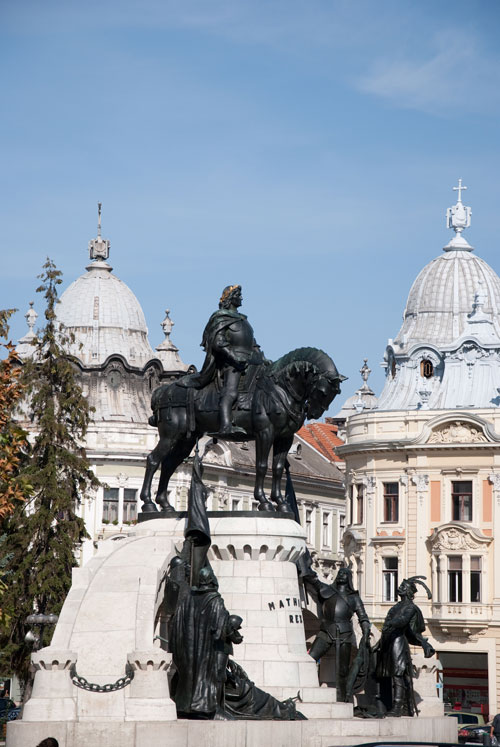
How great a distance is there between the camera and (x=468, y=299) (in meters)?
66.2

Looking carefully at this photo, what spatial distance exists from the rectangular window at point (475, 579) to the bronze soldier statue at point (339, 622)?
3162 cm

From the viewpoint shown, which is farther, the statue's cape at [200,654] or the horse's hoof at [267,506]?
the horse's hoof at [267,506]

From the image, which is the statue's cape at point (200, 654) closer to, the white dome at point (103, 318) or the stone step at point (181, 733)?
the stone step at point (181, 733)

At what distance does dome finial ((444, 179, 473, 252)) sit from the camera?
6781 centimetres

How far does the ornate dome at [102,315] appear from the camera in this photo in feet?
235

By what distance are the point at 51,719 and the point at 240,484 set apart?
5025 centimetres

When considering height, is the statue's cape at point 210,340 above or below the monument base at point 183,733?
above

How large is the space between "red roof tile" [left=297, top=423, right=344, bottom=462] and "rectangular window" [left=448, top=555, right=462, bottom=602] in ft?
91.9

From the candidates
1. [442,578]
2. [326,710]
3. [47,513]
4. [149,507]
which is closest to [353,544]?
[442,578]

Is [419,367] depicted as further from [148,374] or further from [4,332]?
[4,332]

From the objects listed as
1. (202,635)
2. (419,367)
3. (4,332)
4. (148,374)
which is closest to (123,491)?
(148,374)

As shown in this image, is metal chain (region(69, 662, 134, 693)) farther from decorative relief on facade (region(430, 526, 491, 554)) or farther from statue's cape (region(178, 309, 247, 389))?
decorative relief on facade (region(430, 526, 491, 554))

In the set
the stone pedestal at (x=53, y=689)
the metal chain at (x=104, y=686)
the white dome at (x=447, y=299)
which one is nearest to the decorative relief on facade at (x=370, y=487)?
the white dome at (x=447, y=299)

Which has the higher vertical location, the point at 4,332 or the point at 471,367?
the point at 471,367
